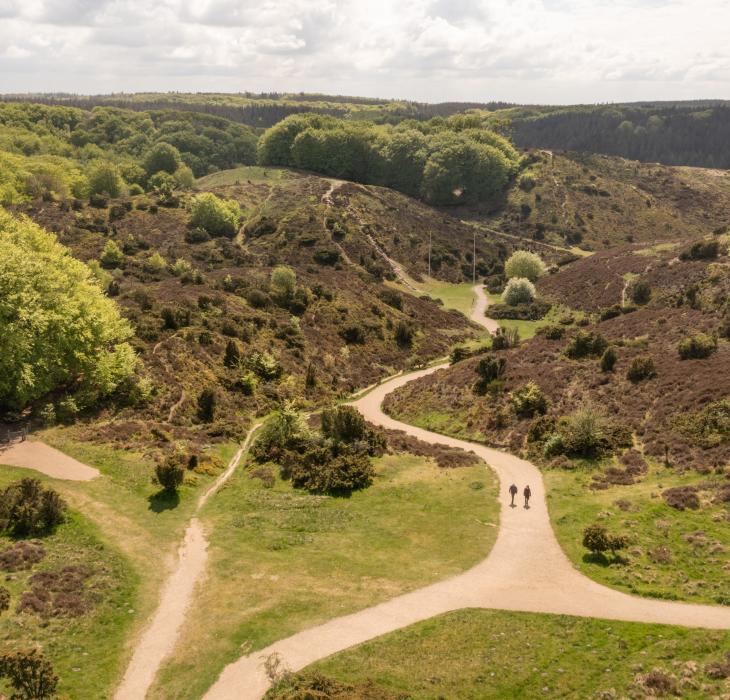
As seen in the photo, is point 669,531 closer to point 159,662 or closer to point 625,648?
point 625,648

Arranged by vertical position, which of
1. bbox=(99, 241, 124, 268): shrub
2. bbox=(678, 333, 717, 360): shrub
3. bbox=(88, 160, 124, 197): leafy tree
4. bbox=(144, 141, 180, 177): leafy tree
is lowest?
bbox=(678, 333, 717, 360): shrub

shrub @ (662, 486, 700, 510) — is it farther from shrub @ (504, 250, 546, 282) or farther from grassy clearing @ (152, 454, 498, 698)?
shrub @ (504, 250, 546, 282)

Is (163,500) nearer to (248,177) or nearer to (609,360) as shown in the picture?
(609,360)

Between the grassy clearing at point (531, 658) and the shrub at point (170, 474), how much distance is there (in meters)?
19.5

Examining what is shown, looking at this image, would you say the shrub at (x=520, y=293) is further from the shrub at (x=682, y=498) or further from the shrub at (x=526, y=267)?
the shrub at (x=682, y=498)

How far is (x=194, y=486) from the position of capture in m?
43.2

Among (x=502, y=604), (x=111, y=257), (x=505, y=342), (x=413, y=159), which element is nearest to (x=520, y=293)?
(x=505, y=342)

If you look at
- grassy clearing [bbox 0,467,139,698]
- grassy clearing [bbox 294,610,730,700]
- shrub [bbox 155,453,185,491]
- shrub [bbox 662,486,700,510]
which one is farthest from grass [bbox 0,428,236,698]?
shrub [bbox 662,486,700,510]

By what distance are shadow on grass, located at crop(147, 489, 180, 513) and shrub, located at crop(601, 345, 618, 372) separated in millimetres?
36142

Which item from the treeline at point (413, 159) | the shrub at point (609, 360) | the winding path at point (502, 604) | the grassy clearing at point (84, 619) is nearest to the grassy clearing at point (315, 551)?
the winding path at point (502, 604)

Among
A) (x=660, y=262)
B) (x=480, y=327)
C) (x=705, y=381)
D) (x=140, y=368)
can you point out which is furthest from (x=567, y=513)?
(x=660, y=262)

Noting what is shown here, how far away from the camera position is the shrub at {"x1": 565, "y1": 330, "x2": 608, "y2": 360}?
59.7 metres

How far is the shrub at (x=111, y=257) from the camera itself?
100 m

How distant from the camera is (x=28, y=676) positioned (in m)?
22.2
